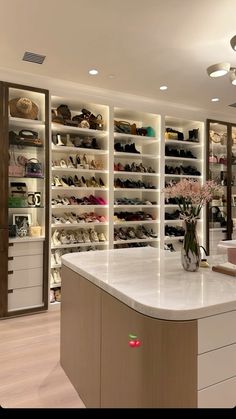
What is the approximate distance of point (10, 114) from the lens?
3492 mm

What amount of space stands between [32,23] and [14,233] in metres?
2.13

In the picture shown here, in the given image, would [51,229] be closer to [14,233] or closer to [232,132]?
[14,233]

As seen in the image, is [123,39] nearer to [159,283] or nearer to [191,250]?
[191,250]

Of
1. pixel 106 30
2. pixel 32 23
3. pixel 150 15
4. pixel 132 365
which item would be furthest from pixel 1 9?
pixel 132 365

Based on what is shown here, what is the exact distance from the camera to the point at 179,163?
505cm

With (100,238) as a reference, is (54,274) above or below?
below

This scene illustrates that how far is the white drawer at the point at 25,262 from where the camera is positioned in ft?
11.3

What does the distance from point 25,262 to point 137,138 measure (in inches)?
92.7

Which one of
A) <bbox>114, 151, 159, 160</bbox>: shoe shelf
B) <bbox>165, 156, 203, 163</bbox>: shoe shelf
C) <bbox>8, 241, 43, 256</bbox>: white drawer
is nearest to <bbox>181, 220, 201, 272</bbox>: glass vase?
<bbox>8, 241, 43, 256</bbox>: white drawer

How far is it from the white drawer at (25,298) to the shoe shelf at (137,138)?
2.30 m

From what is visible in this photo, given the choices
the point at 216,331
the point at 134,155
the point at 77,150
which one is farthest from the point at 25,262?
the point at 216,331

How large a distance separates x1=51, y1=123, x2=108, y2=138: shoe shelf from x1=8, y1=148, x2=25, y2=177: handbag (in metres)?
0.64

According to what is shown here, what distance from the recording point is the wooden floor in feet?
6.57

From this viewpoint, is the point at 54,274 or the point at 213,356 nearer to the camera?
the point at 213,356
